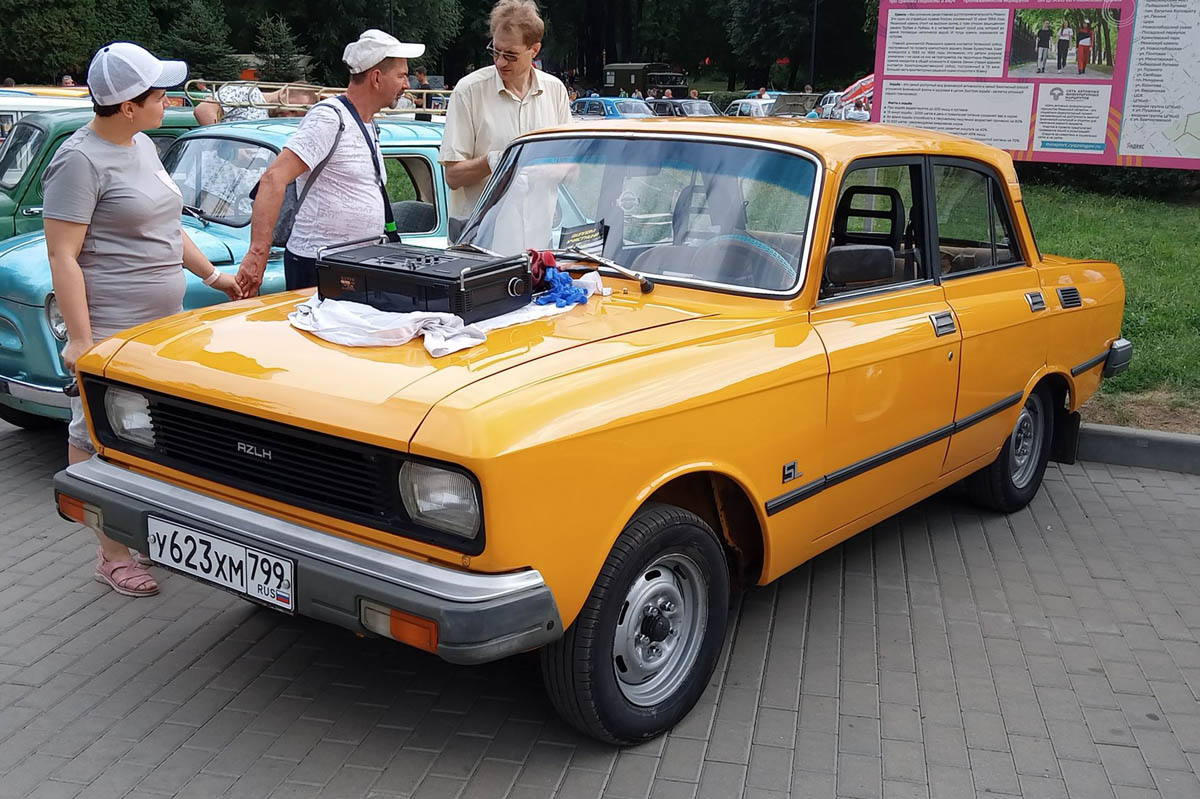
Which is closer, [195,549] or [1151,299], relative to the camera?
[195,549]

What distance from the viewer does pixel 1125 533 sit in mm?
5383

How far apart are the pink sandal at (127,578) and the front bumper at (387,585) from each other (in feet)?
3.94

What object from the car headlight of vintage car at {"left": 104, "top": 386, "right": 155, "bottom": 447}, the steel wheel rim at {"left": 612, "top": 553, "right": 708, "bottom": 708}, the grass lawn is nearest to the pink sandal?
the car headlight of vintage car at {"left": 104, "top": 386, "right": 155, "bottom": 447}

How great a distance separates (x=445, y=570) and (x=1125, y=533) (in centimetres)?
391

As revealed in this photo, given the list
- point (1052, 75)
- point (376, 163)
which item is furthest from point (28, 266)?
point (1052, 75)

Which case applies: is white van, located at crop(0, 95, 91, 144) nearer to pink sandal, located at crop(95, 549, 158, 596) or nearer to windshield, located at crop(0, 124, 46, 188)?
windshield, located at crop(0, 124, 46, 188)

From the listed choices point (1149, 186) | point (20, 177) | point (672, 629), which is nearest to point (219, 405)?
point (672, 629)

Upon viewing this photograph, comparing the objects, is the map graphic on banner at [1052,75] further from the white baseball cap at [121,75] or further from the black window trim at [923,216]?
the white baseball cap at [121,75]

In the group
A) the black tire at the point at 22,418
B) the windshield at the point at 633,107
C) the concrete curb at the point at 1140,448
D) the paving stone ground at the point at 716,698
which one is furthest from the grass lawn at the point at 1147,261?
the windshield at the point at 633,107

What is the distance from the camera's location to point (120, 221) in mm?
4039

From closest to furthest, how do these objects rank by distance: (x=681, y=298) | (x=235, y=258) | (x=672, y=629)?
(x=672, y=629) → (x=681, y=298) → (x=235, y=258)

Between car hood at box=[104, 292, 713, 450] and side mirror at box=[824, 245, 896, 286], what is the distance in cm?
52

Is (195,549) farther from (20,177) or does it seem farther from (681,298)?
(20,177)

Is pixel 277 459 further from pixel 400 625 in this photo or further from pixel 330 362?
pixel 400 625
